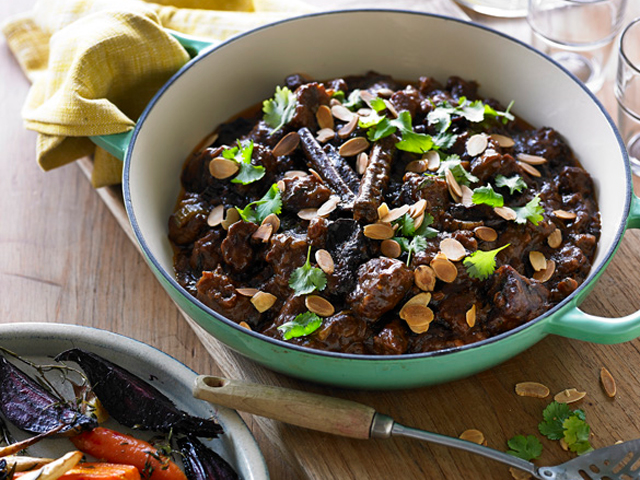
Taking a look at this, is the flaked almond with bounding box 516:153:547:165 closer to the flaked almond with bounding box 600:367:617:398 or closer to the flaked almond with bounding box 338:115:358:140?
the flaked almond with bounding box 338:115:358:140

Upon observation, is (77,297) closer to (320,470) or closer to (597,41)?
(320,470)

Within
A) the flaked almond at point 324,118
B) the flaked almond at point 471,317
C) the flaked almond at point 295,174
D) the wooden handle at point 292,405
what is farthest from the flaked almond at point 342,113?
the wooden handle at point 292,405

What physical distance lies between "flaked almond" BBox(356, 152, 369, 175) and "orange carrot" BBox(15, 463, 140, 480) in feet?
4.46

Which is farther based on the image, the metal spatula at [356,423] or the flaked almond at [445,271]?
the flaked almond at [445,271]

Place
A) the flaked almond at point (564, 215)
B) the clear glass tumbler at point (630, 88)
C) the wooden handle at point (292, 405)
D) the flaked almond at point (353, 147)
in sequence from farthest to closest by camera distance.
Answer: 1. the clear glass tumbler at point (630, 88)
2. the flaked almond at point (353, 147)
3. the flaked almond at point (564, 215)
4. the wooden handle at point (292, 405)

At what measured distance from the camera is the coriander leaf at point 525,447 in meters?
2.43

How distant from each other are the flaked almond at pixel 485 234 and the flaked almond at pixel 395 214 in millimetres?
264

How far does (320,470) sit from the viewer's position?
8.11ft

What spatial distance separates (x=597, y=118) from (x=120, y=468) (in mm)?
2248

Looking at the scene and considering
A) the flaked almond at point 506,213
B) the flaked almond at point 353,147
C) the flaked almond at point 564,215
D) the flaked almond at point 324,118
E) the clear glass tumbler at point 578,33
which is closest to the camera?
the flaked almond at point 506,213

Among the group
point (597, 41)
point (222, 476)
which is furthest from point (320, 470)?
point (597, 41)

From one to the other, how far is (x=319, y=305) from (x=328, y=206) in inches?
15.9

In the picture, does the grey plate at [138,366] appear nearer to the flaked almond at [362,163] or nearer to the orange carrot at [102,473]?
the orange carrot at [102,473]

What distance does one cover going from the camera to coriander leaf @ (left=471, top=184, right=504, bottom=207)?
2732mm
